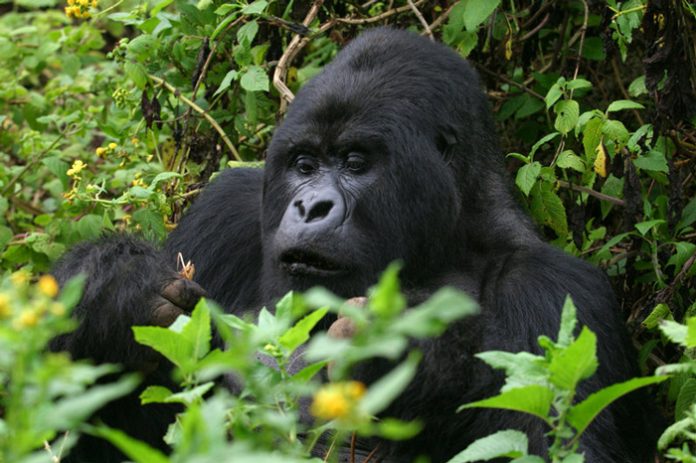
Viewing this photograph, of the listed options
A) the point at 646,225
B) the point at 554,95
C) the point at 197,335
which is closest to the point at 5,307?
the point at 197,335

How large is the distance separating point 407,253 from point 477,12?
1221 mm

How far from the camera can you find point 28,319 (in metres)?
1.47

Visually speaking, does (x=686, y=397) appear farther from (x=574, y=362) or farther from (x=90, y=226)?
(x=90, y=226)

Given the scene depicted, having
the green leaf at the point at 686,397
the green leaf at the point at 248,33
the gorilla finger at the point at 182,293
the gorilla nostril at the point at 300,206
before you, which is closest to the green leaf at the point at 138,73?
the green leaf at the point at 248,33

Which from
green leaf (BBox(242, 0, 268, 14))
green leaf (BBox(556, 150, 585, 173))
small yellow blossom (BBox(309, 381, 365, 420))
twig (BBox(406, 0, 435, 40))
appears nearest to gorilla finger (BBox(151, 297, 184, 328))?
green leaf (BBox(242, 0, 268, 14))

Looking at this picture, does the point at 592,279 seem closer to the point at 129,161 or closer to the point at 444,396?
the point at 444,396

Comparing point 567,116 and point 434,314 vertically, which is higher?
point 434,314

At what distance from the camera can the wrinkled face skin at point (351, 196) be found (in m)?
3.63

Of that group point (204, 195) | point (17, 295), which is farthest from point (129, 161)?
point (17, 295)

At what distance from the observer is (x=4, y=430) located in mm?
1714

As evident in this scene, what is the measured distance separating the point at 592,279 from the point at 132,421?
1.63 metres

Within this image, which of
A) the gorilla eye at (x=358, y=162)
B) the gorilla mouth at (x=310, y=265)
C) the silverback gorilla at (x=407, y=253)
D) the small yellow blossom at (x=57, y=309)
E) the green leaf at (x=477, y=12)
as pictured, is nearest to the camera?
the small yellow blossom at (x=57, y=309)

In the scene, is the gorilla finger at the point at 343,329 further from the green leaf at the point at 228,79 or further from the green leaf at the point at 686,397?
the green leaf at the point at 228,79

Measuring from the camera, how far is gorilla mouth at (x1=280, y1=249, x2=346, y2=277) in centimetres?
360
